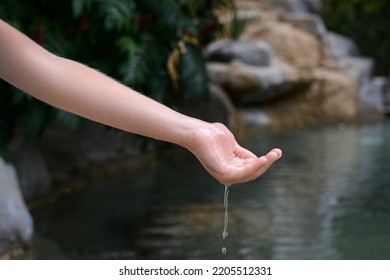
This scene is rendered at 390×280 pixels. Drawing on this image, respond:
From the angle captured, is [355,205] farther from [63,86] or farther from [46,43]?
[63,86]

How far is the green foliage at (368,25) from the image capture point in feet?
53.4

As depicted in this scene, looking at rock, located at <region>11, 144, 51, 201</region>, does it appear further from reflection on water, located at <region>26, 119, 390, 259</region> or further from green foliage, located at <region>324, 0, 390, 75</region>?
green foliage, located at <region>324, 0, 390, 75</region>

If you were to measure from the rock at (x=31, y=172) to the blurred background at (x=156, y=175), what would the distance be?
1cm

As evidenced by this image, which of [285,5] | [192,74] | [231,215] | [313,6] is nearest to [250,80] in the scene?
[285,5]

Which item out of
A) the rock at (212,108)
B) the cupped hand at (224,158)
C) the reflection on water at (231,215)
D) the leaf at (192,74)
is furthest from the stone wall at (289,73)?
the cupped hand at (224,158)

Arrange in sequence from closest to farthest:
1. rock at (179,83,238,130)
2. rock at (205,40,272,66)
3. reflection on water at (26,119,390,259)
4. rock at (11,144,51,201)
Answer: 1. reflection on water at (26,119,390,259)
2. rock at (11,144,51,201)
3. rock at (179,83,238,130)
4. rock at (205,40,272,66)

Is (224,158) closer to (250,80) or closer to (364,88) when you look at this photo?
(250,80)

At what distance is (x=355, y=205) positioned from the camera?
19.0 feet

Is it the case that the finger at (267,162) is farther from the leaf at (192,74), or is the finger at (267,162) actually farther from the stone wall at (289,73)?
the stone wall at (289,73)

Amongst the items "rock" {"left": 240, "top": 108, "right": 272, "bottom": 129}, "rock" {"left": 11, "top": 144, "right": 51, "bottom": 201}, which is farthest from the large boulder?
"rock" {"left": 11, "top": 144, "right": 51, "bottom": 201}

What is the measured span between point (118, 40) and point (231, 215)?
1647mm

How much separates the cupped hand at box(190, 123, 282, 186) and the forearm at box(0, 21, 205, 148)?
0.04 metres

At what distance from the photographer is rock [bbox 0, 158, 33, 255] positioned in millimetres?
4469

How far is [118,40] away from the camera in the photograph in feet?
20.5
